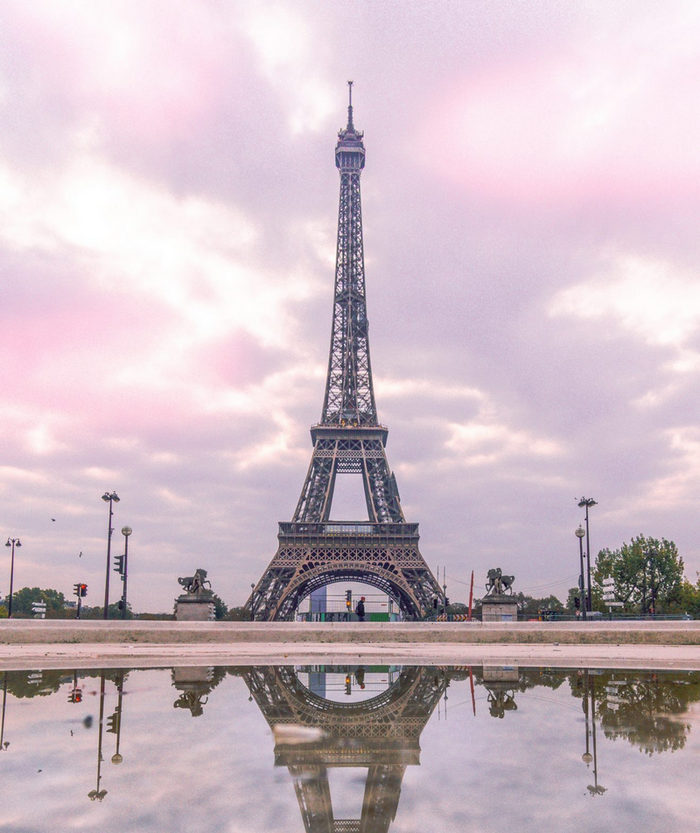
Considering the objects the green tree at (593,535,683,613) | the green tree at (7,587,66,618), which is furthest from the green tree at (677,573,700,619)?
the green tree at (7,587,66,618)

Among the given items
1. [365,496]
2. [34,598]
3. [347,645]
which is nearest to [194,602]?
[347,645]

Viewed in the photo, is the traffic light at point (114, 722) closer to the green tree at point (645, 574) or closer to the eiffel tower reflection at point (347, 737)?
the eiffel tower reflection at point (347, 737)

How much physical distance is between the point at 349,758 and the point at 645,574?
96376 mm

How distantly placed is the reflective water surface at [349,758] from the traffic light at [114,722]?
4 cm

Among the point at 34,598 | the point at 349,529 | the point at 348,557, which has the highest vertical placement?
the point at 349,529

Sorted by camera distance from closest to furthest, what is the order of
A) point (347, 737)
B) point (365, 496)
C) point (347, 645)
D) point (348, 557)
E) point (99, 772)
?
point (99, 772) < point (347, 737) < point (347, 645) < point (348, 557) < point (365, 496)

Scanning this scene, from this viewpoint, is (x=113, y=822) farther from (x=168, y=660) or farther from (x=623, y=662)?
(x=623, y=662)

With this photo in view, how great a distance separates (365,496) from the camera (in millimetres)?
80500

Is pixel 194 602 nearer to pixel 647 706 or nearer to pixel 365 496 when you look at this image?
pixel 647 706

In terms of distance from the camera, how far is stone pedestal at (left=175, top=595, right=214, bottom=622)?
1375 inches

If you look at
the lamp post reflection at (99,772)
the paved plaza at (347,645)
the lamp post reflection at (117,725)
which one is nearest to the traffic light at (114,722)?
the lamp post reflection at (117,725)

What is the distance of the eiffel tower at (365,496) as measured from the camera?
6981 centimetres

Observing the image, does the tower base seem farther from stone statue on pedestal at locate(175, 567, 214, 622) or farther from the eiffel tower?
stone statue on pedestal at locate(175, 567, 214, 622)

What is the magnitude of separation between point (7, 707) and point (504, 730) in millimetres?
7127
